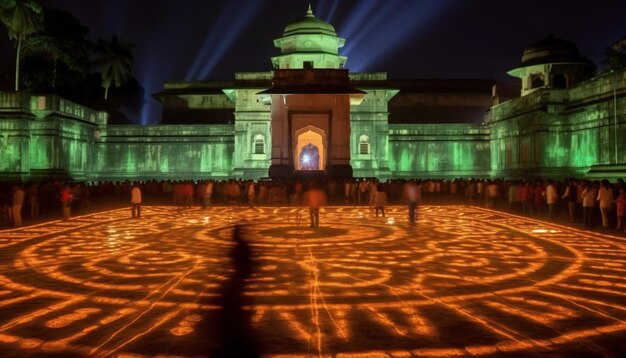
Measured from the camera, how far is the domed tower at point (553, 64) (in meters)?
Answer: 38.6

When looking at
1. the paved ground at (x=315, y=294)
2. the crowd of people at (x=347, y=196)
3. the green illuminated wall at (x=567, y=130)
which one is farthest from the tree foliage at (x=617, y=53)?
the paved ground at (x=315, y=294)

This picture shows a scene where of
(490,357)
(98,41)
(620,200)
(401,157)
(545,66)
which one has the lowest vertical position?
(490,357)

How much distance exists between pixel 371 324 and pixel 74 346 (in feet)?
11.3

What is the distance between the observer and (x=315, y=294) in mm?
8117

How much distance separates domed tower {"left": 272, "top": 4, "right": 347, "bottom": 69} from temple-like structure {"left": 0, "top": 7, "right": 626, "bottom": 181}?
89 millimetres

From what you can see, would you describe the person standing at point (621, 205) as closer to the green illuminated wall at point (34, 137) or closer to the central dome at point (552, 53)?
the central dome at point (552, 53)

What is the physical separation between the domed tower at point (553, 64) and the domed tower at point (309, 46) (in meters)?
14.9

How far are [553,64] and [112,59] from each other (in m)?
42.2

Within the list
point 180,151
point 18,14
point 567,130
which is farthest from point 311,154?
point 18,14

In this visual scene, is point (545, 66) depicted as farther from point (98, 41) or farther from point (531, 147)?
point (98, 41)

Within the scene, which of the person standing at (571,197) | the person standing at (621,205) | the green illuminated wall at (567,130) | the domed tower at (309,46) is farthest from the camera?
the domed tower at (309,46)

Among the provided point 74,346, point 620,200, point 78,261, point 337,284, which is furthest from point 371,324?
point 620,200

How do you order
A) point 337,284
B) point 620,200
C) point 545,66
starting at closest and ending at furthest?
point 337,284 → point 620,200 → point 545,66

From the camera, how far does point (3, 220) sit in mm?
19266
